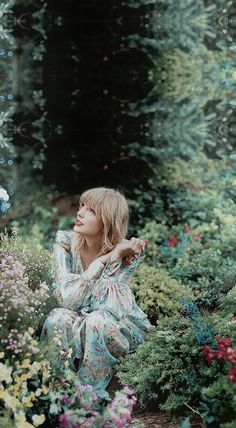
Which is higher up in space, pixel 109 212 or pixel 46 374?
pixel 109 212

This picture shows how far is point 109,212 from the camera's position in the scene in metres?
4.65

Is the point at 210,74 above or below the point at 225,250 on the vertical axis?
above

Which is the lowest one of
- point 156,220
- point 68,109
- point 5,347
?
point 156,220

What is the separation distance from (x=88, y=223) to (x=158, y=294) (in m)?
1.17

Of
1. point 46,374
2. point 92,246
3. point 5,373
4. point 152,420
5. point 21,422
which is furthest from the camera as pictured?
point 92,246

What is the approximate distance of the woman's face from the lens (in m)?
4.63

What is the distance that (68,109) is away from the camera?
7.57 m

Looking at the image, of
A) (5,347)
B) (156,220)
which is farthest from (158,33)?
(5,347)

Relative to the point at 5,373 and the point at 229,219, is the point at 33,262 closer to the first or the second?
the point at 5,373

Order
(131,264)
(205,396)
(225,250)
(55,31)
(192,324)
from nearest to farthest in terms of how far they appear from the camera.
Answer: (205,396) → (192,324) → (131,264) → (225,250) → (55,31)

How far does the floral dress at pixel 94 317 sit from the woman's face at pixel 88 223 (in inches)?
6.6

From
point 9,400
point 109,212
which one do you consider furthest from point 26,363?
point 109,212

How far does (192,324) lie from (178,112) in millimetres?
3754

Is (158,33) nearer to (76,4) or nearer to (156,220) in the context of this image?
(76,4)
